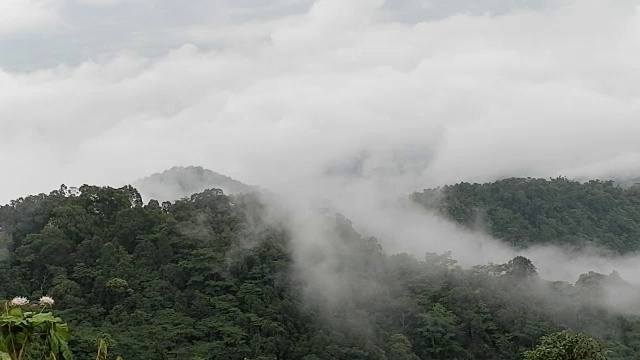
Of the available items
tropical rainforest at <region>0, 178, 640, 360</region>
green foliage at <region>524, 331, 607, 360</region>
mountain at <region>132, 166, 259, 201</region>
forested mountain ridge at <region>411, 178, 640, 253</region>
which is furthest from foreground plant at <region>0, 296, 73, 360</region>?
forested mountain ridge at <region>411, 178, 640, 253</region>

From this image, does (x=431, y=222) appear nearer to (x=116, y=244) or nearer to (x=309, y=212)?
(x=309, y=212)

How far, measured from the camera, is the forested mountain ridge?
64.6m

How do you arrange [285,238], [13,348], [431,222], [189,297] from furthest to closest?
[431,222] < [285,238] < [189,297] < [13,348]

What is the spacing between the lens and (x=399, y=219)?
226 feet

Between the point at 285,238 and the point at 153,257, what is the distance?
834 centimetres

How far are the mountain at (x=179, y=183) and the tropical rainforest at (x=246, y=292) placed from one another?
20.3 meters

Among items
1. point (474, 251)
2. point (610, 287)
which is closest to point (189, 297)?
point (610, 287)

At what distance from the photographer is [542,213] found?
6488 cm

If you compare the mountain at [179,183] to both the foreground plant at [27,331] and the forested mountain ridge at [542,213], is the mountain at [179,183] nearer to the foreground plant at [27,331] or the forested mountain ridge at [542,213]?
the forested mountain ridge at [542,213]

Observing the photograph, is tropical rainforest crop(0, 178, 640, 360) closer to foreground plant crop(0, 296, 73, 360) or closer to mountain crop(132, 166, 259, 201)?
mountain crop(132, 166, 259, 201)

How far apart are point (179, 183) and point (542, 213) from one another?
3327cm

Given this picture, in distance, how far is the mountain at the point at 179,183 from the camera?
64.8 m

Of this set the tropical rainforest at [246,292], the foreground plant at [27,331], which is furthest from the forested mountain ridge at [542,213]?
the foreground plant at [27,331]

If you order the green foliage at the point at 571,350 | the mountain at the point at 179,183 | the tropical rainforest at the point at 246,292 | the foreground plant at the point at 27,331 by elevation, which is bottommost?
the foreground plant at the point at 27,331
